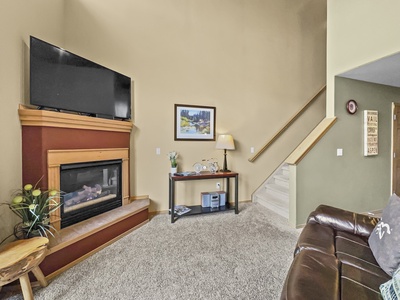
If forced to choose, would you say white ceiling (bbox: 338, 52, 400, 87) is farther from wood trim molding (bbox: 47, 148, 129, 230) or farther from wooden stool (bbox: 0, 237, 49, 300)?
wooden stool (bbox: 0, 237, 49, 300)

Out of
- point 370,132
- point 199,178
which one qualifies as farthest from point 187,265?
point 370,132

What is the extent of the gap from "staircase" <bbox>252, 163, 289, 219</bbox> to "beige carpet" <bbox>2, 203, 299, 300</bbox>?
0.42m

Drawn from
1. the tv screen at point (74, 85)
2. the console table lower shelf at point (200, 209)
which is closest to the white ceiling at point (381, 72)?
the console table lower shelf at point (200, 209)

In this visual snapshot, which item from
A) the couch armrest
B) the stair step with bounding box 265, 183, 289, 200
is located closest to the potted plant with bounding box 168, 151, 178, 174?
the stair step with bounding box 265, 183, 289, 200

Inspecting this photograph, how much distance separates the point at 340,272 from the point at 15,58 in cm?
325

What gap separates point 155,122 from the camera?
3248 mm

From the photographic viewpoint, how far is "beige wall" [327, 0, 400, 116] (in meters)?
2.25

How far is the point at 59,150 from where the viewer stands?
2.10 m

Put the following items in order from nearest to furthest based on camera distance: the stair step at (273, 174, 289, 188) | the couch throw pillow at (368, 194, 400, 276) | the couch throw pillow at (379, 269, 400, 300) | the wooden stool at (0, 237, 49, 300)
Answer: the couch throw pillow at (379, 269, 400, 300), the couch throw pillow at (368, 194, 400, 276), the wooden stool at (0, 237, 49, 300), the stair step at (273, 174, 289, 188)

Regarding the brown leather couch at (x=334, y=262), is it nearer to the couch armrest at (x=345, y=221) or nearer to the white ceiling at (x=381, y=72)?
the couch armrest at (x=345, y=221)

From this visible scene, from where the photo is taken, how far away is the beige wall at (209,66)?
3.01m

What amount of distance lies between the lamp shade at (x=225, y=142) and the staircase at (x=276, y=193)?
110 centimetres

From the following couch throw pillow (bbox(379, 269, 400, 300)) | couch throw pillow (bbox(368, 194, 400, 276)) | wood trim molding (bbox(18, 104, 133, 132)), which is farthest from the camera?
wood trim molding (bbox(18, 104, 133, 132))

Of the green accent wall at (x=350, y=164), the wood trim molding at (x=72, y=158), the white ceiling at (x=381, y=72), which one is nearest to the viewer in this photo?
the wood trim molding at (x=72, y=158)
